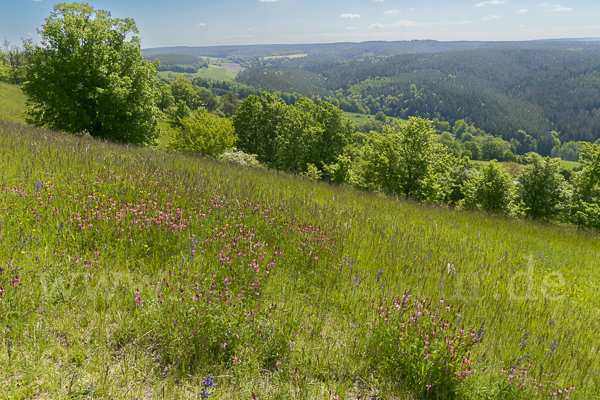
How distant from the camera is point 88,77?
1994 cm

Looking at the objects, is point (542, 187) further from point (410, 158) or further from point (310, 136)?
point (310, 136)

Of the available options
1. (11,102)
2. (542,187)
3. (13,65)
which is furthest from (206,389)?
(13,65)

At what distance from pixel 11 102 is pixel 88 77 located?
4488 cm

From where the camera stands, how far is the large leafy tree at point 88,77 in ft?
63.1

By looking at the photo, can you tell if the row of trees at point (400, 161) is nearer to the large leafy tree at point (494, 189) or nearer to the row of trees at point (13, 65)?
the large leafy tree at point (494, 189)

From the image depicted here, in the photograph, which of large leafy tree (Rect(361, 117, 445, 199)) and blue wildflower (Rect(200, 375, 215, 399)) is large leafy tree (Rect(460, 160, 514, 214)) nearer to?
large leafy tree (Rect(361, 117, 445, 199))

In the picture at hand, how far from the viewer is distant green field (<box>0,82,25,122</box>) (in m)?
42.8

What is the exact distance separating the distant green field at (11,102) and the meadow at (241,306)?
51.1 metres

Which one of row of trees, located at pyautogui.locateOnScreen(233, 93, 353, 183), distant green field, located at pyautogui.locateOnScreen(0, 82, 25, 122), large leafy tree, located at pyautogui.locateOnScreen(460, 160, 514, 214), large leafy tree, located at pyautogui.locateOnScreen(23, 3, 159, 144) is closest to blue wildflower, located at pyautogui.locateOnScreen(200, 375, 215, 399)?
large leafy tree, located at pyautogui.locateOnScreen(23, 3, 159, 144)

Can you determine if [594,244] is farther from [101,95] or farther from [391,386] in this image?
[101,95]

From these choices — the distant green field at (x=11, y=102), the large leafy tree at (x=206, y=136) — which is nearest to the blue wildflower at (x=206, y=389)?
the large leafy tree at (x=206, y=136)

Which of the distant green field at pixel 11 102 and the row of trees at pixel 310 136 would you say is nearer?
the row of trees at pixel 310 136

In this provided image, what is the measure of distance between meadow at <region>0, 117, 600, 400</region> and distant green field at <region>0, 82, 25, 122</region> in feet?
168

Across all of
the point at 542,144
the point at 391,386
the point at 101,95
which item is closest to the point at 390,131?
the point at 101,95
